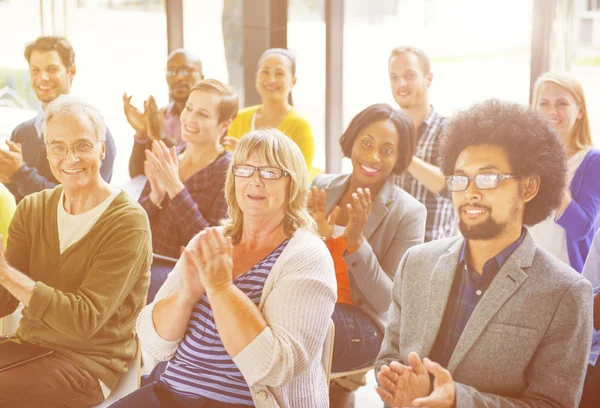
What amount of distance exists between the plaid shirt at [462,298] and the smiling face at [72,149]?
46.0 inches

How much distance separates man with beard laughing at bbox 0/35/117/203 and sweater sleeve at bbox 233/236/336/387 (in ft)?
5.67

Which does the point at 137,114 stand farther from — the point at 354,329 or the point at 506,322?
the point at 506,322

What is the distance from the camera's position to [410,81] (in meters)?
3.08

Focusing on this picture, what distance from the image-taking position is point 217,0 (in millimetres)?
4602

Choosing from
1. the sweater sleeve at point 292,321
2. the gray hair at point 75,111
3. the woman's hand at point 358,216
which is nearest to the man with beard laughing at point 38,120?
the gray hair at point 75,111

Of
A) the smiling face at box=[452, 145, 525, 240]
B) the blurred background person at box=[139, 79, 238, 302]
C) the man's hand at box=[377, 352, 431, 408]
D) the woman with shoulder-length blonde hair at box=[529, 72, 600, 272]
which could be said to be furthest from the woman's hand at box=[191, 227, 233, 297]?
the woman with shoulder-length blonde hair at box=[529, 72, 600, 272]

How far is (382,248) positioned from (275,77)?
131 cm

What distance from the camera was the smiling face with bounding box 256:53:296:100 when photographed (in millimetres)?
3492

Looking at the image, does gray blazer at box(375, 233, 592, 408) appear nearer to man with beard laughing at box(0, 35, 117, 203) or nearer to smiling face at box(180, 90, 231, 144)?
smiling face at box(180, 90, 231, 144)

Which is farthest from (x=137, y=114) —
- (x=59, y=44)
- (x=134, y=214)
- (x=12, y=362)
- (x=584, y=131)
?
(x=584, y=131)

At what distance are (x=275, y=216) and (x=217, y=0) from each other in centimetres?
304

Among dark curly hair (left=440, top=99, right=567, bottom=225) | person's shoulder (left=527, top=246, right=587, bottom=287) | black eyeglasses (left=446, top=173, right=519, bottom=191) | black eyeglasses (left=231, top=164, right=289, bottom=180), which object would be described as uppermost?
dark curly hair (left=440, top=99, right=567, bottom=225)

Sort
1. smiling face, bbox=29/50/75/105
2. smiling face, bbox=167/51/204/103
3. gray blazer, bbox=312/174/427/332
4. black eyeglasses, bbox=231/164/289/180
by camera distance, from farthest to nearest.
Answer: smiling face, bbox=167/51/204/103, smiling face, bbox=29/50/75/105, gray blazer, bbox=312/174/427/332, black eyeglasses, bbox=231/164/289/180

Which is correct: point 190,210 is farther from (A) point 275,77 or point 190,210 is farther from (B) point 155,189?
(A) point 275,77
